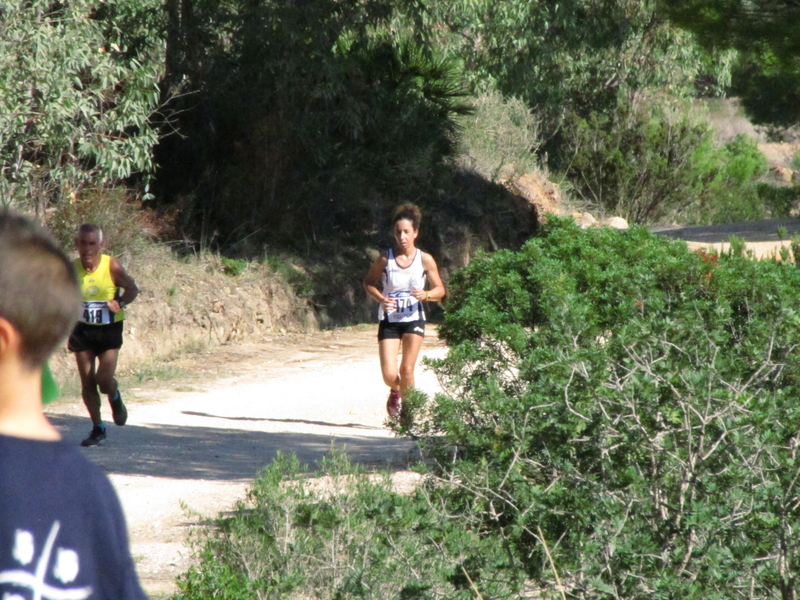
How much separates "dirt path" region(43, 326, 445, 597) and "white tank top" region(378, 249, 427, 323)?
103 centimetres

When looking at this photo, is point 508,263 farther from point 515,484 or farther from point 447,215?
point 447,215

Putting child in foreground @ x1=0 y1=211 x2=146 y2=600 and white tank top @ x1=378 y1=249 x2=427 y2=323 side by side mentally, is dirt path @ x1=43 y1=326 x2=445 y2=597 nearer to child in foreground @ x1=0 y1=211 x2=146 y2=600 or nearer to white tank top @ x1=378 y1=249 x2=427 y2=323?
white tank top @ x1=378 y1=249 x2=427 y2=323

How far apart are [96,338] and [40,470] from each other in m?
5.99

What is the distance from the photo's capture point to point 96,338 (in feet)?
23.8

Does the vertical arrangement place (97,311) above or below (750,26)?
below

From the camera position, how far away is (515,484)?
147 inches

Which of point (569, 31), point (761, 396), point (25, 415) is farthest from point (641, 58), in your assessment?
point (25, 415)

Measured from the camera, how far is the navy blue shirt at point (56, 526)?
1.49 metres

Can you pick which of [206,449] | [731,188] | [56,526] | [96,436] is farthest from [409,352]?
[731,188]

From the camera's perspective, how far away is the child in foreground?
149 centimetres

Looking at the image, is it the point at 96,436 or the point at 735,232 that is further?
the point at 735,232

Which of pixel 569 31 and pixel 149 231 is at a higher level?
pixel 569 31

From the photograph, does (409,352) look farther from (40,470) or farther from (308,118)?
(308,118)

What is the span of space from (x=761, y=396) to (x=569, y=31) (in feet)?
43.2
